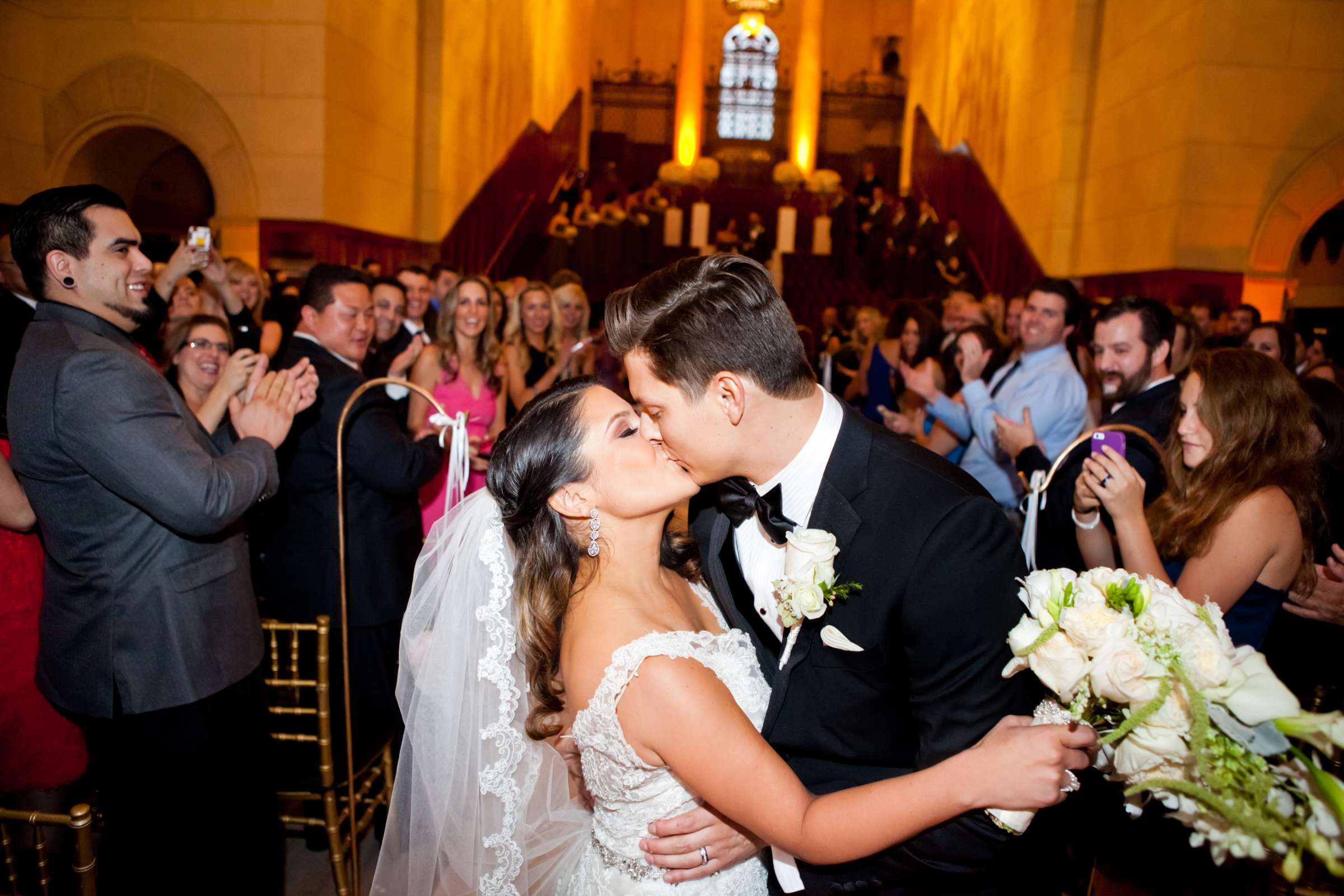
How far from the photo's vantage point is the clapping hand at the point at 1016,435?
3.60 m

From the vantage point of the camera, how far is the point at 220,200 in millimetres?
8352

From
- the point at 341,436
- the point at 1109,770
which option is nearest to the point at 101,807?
the point at 341,436

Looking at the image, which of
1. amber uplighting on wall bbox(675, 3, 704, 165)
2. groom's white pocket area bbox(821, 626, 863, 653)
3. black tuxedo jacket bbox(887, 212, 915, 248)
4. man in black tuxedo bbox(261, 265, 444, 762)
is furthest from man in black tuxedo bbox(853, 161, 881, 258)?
groom's white pocket area bbox(821, 626, 863, 653)

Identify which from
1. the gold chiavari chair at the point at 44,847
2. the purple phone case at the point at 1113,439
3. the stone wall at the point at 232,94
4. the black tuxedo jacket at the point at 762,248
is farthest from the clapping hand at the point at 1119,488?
the black tuxedo jacket at the point at 762,248

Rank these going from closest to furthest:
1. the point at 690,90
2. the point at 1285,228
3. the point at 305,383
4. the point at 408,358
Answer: the point at 305,383, the point at 408,358, the point at 1285,228, the point at 690,90

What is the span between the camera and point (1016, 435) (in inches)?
143

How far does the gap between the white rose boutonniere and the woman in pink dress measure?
3025 millimetres

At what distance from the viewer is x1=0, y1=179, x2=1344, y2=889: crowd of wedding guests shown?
223cm

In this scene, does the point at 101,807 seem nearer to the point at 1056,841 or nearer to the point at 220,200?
the point at 1056,841

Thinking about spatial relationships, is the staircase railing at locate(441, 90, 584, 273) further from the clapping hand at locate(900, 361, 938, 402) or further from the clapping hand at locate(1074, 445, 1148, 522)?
the clapping hand at locate(1074, 445, 1148, 522)

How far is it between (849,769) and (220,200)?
28.9 ft

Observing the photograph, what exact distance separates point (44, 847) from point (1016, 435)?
3432 millimetres

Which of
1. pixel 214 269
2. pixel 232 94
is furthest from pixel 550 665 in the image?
pixel 232 94

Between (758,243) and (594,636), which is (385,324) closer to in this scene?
(594,636)
